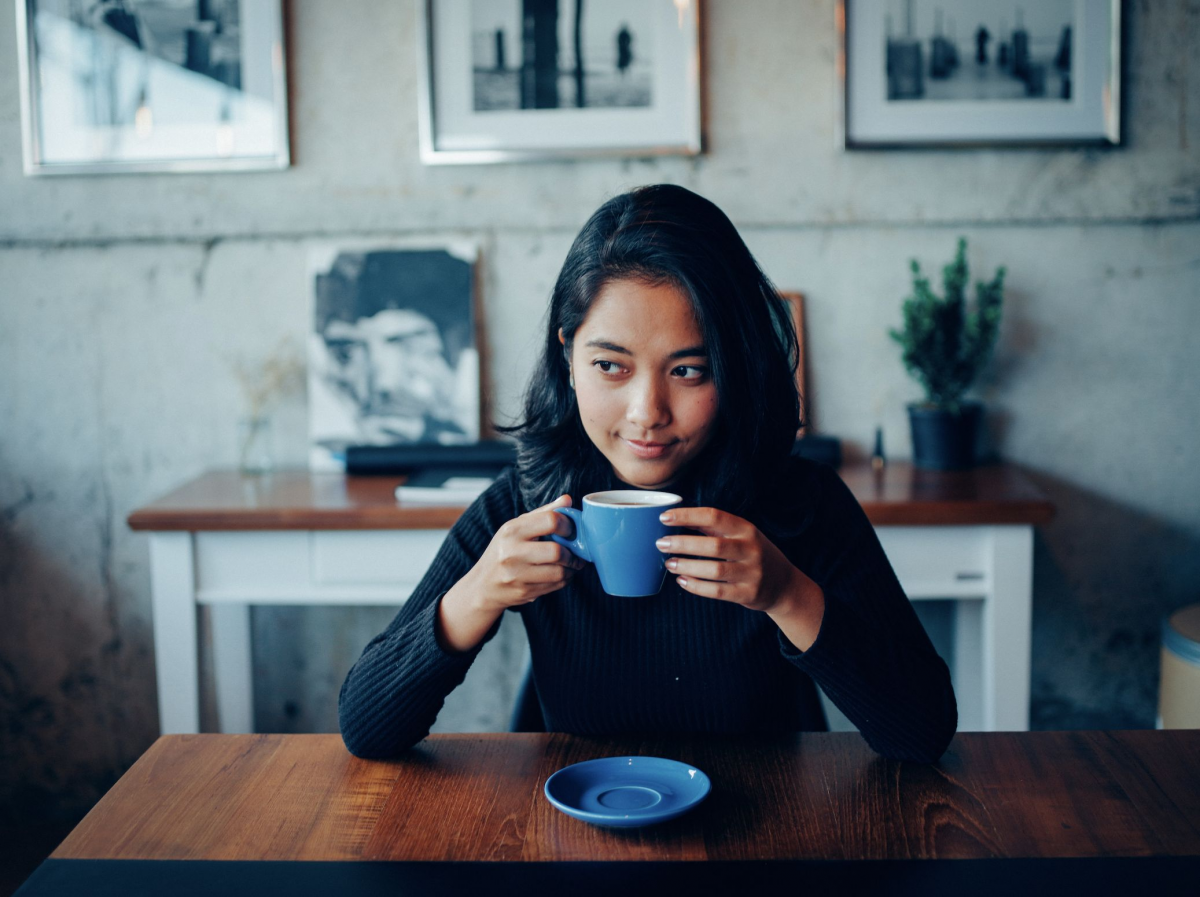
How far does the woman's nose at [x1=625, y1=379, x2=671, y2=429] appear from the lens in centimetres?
97

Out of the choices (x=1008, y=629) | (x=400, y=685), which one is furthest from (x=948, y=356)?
(x=400, y=685)

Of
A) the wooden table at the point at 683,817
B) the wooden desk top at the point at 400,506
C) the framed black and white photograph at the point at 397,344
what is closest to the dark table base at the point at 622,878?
the wooden table at the point at 683,817

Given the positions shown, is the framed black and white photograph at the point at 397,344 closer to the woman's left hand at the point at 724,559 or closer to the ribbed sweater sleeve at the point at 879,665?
the ribbed sweater sleeve at the point at 879,665

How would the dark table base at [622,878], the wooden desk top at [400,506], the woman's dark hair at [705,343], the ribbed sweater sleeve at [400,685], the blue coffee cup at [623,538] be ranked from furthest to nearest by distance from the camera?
1. the wooden desk top at [400,506]
2. the woman's dark hair at [705,343]
3. the ribbed sweater sleeve at [400,685]
4. the blue coffee cup at [623,538]
5. the dark table base at [622,878]

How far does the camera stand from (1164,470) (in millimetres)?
2230

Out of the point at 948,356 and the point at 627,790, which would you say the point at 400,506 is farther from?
the point at 948,356

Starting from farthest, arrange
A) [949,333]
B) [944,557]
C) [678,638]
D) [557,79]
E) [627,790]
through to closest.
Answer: [557,79], [949,333], [944,557], [678,638], [627,790]

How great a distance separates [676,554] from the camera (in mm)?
824

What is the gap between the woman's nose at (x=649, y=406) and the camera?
38.2 inches

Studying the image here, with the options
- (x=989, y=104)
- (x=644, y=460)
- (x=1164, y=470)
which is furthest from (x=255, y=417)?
(x=1164, y=470)

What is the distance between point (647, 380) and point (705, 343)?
0.08 meters

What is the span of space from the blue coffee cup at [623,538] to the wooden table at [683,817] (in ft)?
0.58

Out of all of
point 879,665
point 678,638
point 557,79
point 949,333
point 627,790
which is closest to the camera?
point 627,790

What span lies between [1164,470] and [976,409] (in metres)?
0.56
